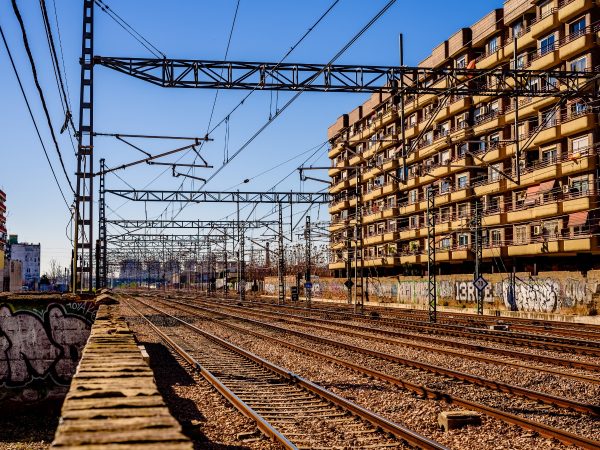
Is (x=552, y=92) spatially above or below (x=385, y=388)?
above

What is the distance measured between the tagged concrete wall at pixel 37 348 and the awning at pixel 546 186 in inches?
1324

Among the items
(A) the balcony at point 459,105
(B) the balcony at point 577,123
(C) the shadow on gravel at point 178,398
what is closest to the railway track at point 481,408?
(C) the shadow on gravel at point 178,398

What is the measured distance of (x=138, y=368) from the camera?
6.03 meters

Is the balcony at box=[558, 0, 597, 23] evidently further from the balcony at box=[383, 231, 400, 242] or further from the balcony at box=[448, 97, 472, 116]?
the balcony at box=[383, 231, 400, 242]

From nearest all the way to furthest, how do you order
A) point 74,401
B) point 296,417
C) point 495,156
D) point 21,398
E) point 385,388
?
point 74,401 → point 296,417 → point 385,388 → point 21,398 → point 495,156

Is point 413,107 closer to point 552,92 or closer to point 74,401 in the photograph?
point 552,92

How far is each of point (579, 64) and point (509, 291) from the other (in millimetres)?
14476

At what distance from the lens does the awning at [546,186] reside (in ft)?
142

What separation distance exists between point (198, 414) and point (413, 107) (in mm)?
55970

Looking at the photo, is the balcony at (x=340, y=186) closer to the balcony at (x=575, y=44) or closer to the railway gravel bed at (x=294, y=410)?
the balcony at (x=575, y=44)

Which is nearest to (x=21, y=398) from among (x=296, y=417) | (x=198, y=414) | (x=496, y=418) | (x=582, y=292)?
(x=198, y=414)

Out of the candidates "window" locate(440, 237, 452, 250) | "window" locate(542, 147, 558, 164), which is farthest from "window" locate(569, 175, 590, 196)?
"window" locate(440, 237, 452, 250)

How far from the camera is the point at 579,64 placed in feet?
138

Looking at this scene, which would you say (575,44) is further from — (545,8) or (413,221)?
(413,221)
